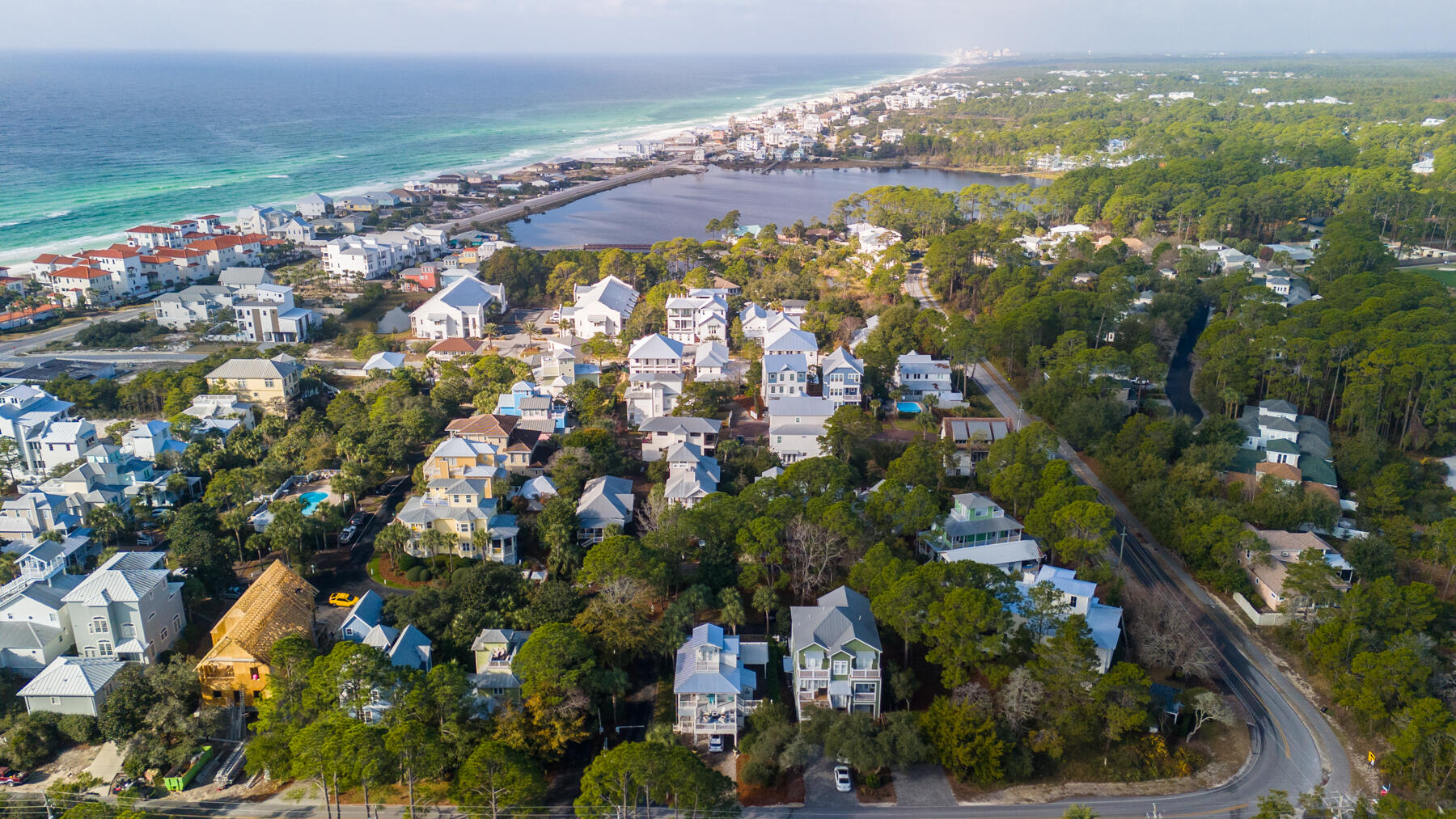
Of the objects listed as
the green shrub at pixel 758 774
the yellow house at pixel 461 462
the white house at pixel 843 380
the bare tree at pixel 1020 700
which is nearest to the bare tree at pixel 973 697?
the bare tree at pixel 1020 700

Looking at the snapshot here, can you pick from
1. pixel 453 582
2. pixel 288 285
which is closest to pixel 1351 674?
pixel 453 582

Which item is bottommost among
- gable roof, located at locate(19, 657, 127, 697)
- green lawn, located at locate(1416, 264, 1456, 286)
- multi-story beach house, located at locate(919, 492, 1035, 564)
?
multi-story beach house, located at locate(919, 492, 1035, 564)

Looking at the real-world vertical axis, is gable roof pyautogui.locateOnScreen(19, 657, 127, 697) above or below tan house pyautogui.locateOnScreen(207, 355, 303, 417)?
below

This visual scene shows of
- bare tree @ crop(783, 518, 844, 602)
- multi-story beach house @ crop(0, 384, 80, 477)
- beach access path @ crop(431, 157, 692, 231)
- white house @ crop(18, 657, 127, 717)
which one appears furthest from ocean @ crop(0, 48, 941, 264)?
bare tree @ crop(783, 518, 844, 602)

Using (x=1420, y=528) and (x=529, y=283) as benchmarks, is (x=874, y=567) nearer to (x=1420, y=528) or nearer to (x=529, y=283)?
(x=1420, y=528)

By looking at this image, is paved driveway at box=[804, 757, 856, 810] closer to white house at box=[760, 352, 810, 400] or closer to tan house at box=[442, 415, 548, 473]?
tan house at box=[442, 415, 548, 473]
